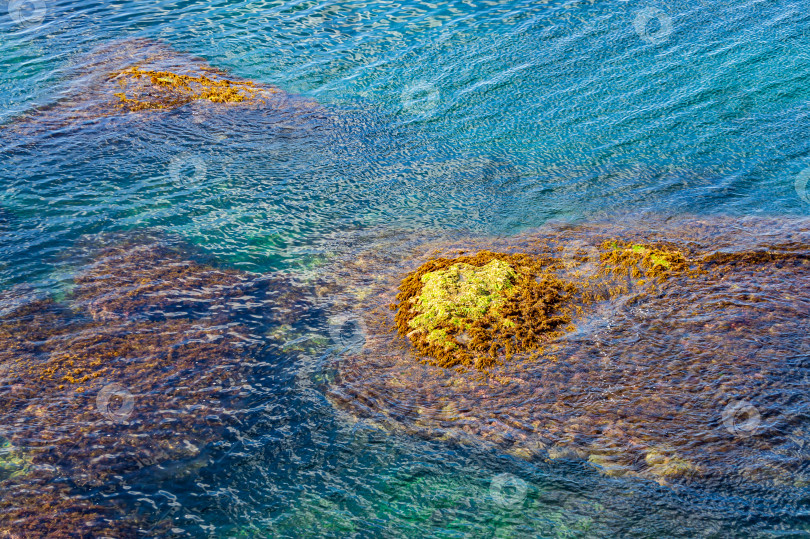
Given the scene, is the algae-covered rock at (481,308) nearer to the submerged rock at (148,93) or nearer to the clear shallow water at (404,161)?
the clear shallow water at (404,161)

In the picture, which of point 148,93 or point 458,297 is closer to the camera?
point 458,297

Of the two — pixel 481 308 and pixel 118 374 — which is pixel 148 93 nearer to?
pixel 118 374

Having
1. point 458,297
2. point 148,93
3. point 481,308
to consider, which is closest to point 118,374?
point 458,297

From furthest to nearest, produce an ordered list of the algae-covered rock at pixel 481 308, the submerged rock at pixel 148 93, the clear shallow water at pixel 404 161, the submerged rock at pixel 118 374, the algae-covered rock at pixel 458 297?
the submerged rock at pixel 148 93, the algae-covered rock at pixel 458 297, the algae-covered rock at pixel 481 308, the submerged rock at pixel 118 374, the clear shallow water at pixel 404 161

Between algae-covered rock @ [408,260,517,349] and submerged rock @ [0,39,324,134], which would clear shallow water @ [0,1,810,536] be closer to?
submerged rock @ [0,39,324,134]

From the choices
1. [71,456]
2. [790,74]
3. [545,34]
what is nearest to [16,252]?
[71,456]

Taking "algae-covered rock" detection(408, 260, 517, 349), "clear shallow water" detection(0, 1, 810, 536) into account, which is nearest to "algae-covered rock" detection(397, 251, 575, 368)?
"algae-covered rock" detection(408, 260, 517, 349)

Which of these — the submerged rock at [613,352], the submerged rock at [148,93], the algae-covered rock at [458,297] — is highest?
the submerged rock at [148,93]

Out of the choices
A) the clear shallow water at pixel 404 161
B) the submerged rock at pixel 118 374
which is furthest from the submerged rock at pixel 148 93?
the submerged rock at pixel 118 374
